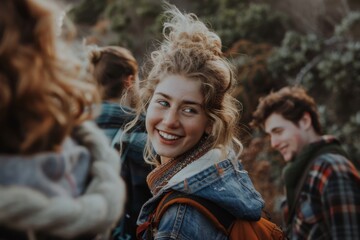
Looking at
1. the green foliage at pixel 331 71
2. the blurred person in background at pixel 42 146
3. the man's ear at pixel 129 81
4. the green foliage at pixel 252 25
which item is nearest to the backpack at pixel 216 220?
the blurred person in background at pixel 42 146

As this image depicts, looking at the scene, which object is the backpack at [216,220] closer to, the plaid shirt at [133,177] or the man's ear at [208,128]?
the man's ear at [208,128]

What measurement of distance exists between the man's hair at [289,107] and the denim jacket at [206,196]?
148 cm

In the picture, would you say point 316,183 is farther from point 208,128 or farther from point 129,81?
point 129,81

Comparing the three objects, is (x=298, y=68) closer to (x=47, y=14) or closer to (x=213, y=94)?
(x=213, y=94)

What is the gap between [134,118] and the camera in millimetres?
3123

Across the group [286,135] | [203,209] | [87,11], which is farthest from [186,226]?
[87,11]

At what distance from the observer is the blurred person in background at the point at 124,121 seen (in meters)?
2.99

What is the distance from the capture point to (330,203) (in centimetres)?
280

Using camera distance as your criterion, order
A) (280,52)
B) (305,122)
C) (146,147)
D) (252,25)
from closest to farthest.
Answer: (146,147) → (305,122) → (280,52) → (252,25)

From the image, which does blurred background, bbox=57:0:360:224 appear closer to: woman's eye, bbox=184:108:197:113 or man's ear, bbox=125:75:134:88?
man's ear, bbox=125:75:134:88

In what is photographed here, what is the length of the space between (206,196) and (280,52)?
20.4ft

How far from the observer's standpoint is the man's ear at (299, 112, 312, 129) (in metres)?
3.74

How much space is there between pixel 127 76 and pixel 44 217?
7.94 ft

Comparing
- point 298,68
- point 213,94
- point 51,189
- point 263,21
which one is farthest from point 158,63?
point 263,21
